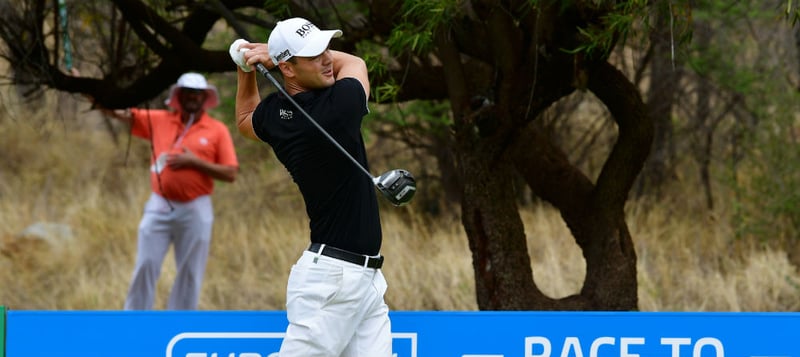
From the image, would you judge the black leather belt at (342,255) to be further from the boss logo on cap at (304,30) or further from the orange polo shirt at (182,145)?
the orange polo shirt at (182,145)

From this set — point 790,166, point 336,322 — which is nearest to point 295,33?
point 336,322

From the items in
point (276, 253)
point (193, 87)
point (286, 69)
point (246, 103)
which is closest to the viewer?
point (286, 69)

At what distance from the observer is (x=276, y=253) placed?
11.3 metres

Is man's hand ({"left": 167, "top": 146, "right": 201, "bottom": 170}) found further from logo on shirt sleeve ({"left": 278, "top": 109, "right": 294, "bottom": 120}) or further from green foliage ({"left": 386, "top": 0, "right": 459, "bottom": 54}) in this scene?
logo on shirt sleeve ({"left": 278, "top": 109, "right": 294, "bottom": 120})

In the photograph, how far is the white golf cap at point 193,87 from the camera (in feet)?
27.9

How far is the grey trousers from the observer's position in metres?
8.41

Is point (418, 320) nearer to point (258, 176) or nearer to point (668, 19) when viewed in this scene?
point (668, 19)

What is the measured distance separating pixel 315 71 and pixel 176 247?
15.6 ft

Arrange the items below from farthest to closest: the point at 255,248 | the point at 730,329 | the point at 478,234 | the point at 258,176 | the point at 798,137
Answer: the point at 258,176 → the point at 255,248 → the point at 798,137 → the point at 478,234 → the point at 730,329

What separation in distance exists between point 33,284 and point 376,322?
8.04 m

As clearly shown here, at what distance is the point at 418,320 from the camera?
493 centimetres

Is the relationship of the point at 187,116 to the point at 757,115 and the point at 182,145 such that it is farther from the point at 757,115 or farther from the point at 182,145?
the point at 757,115

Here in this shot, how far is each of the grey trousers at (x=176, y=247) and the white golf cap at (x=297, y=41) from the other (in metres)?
4.41

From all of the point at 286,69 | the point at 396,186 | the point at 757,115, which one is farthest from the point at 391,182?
the point at 757,115
